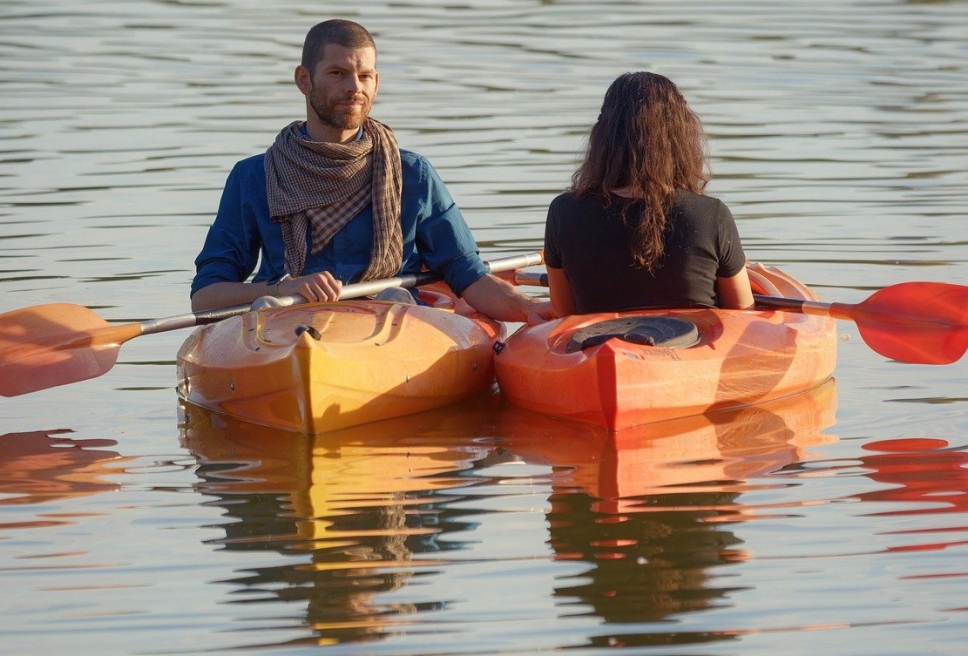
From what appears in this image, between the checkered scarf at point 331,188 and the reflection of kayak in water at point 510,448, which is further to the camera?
the checkered scarf at point 331,188

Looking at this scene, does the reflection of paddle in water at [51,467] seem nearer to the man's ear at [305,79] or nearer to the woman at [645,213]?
the man's ear at [305,79]

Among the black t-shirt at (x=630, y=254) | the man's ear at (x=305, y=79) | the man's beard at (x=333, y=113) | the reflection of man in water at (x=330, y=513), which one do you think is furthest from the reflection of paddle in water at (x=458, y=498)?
the man's ear at (x=305, y=79)

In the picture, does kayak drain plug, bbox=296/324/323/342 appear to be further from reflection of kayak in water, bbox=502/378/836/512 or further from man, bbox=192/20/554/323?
reflection of kayak in water, bbox=502/378/836/512

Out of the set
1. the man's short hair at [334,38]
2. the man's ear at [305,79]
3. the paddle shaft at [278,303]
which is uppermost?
the man's short hair at [334,38]

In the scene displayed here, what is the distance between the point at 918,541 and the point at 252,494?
6.08 feet

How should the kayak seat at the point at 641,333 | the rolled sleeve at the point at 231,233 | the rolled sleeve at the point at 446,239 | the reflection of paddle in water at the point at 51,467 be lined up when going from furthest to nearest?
the rolled sleeve at the point at 446,239, the rolled sleeve at the point at 231,233, the kayak seat at the point at 641,333, the reflection of paddle in water at the point at 51,467

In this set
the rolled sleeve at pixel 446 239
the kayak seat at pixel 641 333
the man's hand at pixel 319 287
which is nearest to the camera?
the kayak seat at pixel 641 333

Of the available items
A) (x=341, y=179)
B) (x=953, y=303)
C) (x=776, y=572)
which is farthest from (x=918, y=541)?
(x=341, y=179)

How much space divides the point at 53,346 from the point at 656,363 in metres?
2.04

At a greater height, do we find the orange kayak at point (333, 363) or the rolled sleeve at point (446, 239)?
the rolled sleeve at point (446, 239)

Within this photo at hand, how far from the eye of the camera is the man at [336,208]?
20.3 ft

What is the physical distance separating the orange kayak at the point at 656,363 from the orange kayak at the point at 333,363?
0.72ft

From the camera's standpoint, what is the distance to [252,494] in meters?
5.15

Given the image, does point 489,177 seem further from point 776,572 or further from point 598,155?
point 776,572
